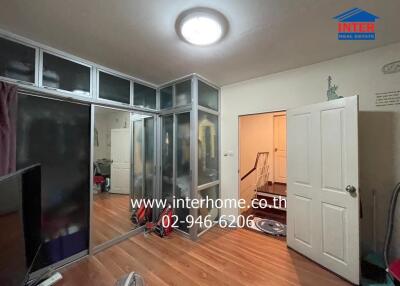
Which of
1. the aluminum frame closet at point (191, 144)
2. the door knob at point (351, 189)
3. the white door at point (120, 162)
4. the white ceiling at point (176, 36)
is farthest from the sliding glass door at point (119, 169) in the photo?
the door knob at point (351, 189)

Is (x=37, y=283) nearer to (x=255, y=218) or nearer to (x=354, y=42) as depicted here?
(x=255, y=218)

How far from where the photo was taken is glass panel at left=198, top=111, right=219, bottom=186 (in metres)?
3.02

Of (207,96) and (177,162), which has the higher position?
(207,96)

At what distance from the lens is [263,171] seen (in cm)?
453

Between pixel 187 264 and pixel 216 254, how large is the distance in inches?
16.7

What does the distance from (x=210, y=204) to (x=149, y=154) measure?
4.73 ft

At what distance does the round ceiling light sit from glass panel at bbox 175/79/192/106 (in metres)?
1.03

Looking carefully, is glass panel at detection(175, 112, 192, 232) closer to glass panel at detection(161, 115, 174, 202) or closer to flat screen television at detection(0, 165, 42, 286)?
glass panel at detection(161, 115, 174, 202)

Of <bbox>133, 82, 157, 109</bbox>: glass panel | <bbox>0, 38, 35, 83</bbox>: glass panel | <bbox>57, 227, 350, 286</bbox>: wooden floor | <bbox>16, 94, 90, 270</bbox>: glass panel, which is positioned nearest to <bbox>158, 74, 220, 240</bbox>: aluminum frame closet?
<bbox>133, 82, 157, 109</bbox>: glass panel

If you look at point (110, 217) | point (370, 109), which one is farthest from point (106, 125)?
point (370, 109)

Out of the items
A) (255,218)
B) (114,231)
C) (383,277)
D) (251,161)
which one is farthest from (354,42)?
(114,231)

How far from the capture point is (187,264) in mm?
2170

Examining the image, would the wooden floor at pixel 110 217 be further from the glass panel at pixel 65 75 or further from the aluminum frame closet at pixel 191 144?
the glass panel at pixel 65 75

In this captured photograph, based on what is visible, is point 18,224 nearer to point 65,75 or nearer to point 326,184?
point 65,75
